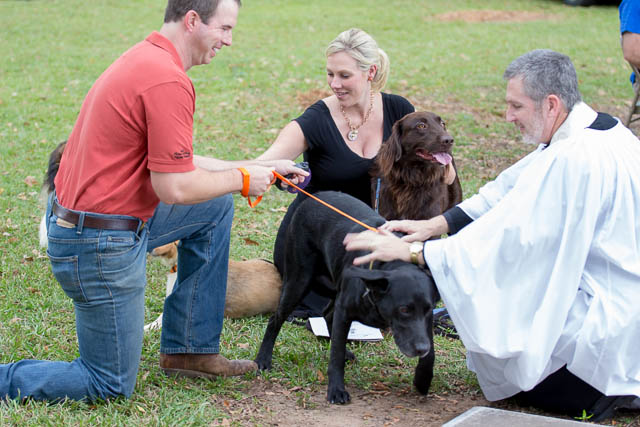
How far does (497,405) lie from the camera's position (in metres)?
3.86

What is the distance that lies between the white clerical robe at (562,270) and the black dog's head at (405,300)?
127 mm

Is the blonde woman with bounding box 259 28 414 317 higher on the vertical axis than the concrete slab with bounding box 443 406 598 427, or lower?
higher

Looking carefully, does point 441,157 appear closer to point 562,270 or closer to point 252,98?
point 562,270

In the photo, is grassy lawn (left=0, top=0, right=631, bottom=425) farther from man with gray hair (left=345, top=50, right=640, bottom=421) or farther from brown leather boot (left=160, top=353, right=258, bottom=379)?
man with gray hair (left=345, top=50, right=640, bottom=421)

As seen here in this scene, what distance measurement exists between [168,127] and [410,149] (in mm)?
2274

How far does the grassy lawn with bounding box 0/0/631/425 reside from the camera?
13.8 ft

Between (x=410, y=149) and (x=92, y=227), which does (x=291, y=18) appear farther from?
(x=92, y=227)

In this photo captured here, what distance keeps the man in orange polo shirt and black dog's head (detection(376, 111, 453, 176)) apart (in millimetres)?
1692

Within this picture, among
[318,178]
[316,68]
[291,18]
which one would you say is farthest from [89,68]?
[318,178]

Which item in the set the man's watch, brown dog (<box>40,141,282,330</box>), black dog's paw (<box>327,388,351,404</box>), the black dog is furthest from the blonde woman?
the man's watch

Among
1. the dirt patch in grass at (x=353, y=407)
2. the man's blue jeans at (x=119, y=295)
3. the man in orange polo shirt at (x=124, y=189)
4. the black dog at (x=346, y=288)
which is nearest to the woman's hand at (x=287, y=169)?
the black dog at (x=346, y=288)

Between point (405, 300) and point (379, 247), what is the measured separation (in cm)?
32

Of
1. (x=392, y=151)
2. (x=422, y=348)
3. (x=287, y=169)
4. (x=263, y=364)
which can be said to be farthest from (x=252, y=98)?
(x=422, y=348)

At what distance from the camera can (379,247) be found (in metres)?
3.58
